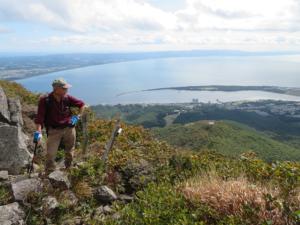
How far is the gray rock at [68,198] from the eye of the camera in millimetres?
3207

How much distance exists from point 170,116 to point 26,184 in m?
65.6

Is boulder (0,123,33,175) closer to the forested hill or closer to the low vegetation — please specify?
the low vegetation

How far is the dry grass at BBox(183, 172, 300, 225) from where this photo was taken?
252 cm

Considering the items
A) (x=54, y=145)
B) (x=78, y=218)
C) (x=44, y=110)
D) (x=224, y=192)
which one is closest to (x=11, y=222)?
(x=78, y=218)

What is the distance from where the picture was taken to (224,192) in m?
3.04

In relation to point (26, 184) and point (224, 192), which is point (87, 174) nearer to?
point (26, 184)

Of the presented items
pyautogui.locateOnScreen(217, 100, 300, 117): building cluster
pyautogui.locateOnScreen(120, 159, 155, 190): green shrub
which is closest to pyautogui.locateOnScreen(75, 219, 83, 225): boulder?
pyautogui.locateOnScreen(120, 159, 155, 190): green shrub

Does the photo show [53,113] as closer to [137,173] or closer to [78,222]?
[78,222]

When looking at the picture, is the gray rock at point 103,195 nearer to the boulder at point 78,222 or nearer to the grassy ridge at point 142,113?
the boulder at point 78,222

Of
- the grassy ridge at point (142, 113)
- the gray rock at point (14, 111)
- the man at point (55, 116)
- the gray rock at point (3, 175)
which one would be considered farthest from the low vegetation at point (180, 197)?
the grassy ridge at point (142, 113)

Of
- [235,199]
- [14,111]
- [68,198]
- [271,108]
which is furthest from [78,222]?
[271,108]

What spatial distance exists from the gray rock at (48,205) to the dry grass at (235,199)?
7.13 feet

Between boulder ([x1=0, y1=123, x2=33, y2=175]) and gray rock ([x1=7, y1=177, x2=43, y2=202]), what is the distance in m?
1.13

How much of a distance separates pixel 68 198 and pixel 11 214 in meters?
0.85
